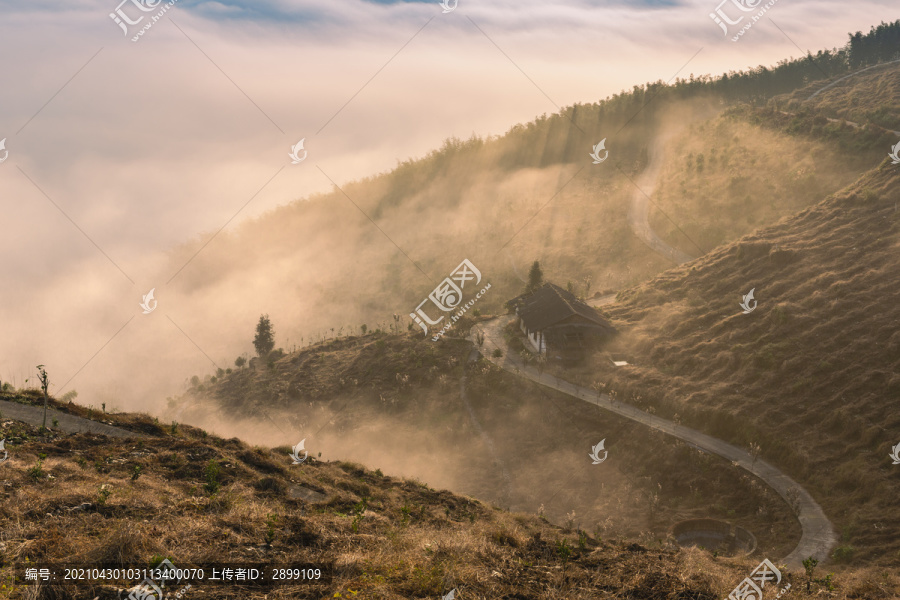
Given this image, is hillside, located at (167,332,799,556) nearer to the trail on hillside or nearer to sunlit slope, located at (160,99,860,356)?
sunlit slope, located at (160,99,860,356)

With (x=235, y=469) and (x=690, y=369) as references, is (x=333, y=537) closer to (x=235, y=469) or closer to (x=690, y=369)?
(x=235, y=469)

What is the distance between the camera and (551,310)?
157 ft

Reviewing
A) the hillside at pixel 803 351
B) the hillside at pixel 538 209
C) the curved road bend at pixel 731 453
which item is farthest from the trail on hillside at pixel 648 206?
the curved road bend at pixel 731 453

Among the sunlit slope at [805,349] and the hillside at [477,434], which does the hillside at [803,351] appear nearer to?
the sunlit slope at [805,349]

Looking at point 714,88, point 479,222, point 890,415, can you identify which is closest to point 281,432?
point 890,415

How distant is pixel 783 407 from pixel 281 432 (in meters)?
35.4

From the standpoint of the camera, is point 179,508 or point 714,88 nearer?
point 179,508

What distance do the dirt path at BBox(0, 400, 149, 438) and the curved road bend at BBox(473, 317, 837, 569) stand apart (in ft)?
93.0

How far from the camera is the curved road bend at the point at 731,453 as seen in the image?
24.3 m

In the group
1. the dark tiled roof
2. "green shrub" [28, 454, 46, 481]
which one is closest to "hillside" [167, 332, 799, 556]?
the dark tiled roof

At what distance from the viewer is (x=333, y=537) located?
43.7 feet

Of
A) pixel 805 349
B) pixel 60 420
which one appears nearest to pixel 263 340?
pixel 60 420

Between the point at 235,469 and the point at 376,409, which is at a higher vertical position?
the point at 376,409

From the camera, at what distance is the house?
45.9m
